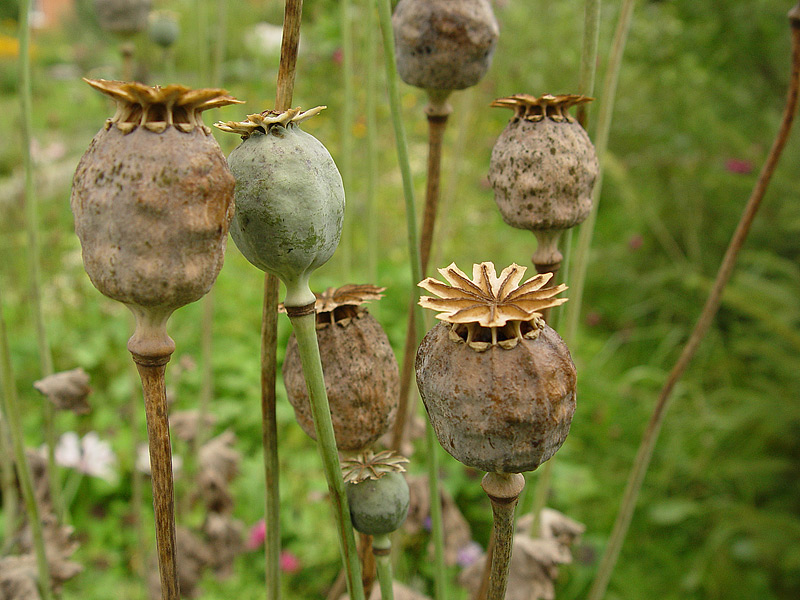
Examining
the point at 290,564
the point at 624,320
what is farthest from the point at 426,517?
the point at 624,320

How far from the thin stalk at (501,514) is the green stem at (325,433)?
104 mm

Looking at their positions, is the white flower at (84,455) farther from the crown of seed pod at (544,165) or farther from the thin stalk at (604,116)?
the crown of seed pod at (544,165)

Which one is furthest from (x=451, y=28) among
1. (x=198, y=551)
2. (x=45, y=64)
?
(x=45, y=64)

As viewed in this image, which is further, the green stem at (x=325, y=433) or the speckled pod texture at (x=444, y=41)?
the speckled pod texture at (x=444, y=41)

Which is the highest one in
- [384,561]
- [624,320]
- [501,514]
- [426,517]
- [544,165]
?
[544,165]

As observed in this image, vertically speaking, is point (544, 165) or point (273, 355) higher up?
point (544, 165)

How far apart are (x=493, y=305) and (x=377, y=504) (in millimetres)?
221

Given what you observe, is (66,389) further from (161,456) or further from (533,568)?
(533,568)

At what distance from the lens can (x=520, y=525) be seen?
955 mm

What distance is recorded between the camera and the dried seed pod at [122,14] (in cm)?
102

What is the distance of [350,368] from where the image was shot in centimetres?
52

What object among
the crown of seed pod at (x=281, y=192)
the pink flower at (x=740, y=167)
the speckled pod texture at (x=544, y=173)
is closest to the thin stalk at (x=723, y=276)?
the speckled pod texture at (x=544, y=173)

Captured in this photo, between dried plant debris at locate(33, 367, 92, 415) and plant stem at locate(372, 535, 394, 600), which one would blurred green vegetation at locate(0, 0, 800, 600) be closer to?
dried plant debris at locate(33, 367, 92, 415)

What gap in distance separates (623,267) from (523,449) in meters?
2.44
